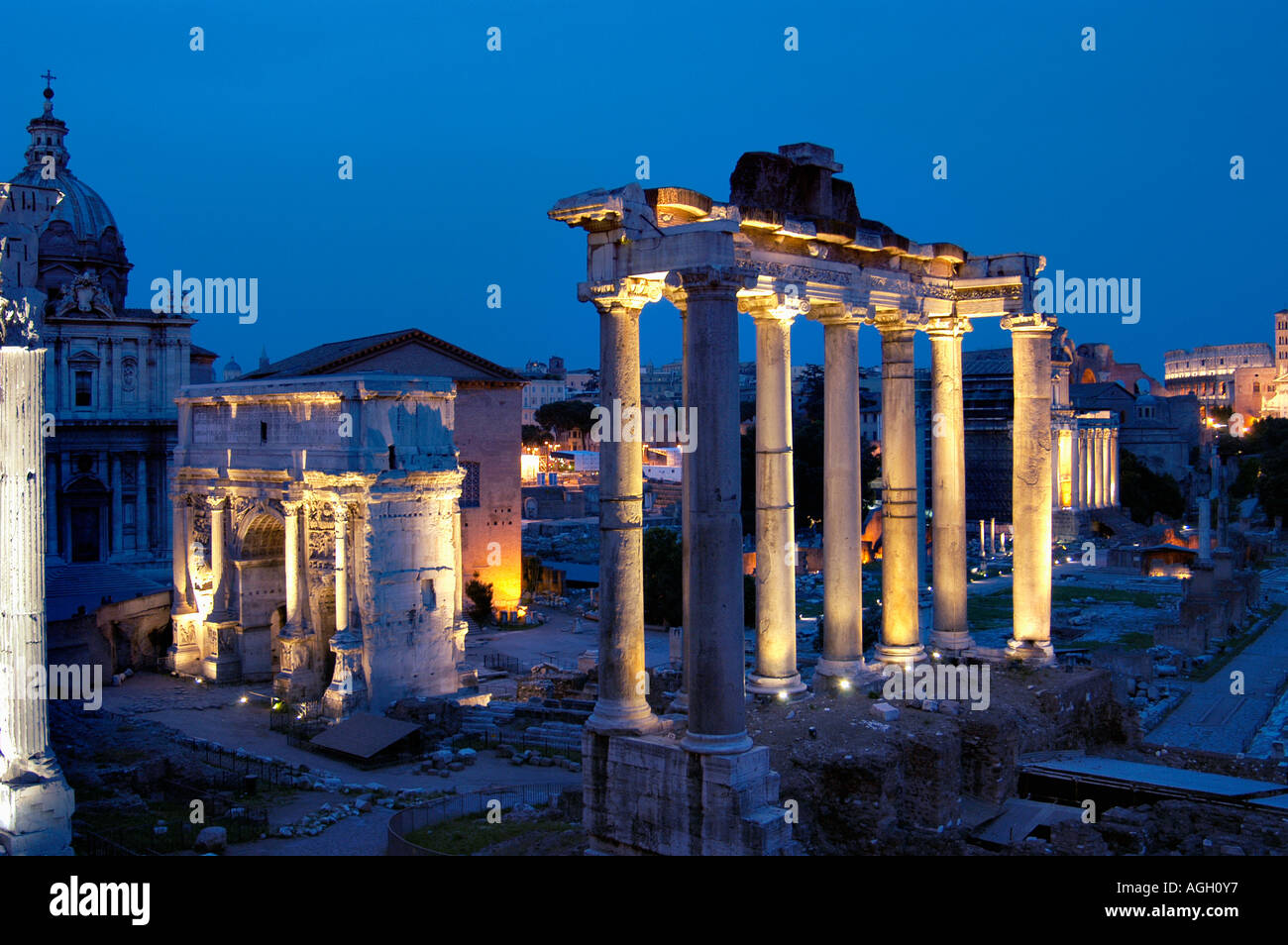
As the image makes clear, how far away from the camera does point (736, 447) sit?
41.3 ft

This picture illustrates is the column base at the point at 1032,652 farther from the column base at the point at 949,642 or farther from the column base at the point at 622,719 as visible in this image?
the column base at the point at 622,719

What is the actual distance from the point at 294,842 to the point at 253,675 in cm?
1854

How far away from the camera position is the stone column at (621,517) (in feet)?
44.6

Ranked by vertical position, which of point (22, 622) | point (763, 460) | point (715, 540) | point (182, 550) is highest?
point (763, 460)

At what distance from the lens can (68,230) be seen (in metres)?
51.0

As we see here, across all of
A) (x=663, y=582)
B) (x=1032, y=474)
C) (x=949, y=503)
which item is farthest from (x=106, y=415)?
(x=1032, y=474)

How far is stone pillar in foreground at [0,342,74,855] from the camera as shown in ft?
52.5

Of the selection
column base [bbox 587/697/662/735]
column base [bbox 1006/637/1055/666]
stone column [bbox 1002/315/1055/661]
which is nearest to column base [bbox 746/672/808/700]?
column base [bbox 587/697/662/735]

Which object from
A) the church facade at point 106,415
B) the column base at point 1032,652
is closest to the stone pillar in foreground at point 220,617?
the church facade at point 106,415

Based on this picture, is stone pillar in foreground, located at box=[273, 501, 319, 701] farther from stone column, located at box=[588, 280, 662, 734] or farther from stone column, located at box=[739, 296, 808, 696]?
stone column, located at box=[588, 280, 662, 734]

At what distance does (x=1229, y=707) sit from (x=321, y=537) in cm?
2529

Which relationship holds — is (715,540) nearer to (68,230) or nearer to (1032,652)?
(1032,652)

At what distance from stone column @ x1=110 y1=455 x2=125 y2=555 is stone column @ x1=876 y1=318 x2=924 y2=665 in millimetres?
38364
